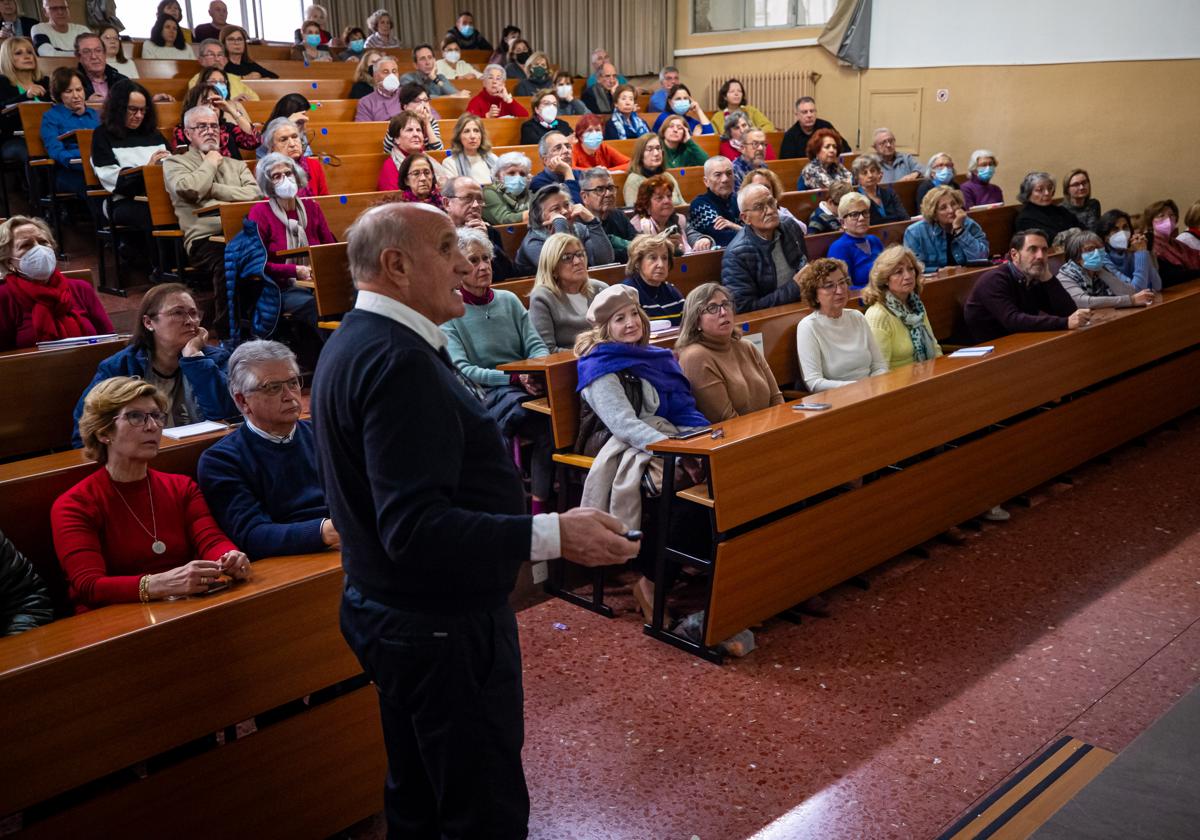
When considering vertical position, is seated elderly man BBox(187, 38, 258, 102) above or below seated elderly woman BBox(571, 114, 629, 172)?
above

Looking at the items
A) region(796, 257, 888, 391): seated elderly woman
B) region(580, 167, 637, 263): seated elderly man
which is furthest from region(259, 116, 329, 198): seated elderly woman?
region(796, 257, 888, 391): seated elderly woman

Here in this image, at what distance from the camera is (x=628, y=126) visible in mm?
7711

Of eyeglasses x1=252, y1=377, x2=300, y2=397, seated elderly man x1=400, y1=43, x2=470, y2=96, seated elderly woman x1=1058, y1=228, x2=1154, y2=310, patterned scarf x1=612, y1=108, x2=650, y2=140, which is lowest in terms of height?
seated elderly woman x1=1058, y1=228, x2=1154, y2=310

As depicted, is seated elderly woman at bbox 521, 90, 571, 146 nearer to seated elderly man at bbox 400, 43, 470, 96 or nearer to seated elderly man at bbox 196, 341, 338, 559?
seated elderly man at bbox 400, 43, 470, 96

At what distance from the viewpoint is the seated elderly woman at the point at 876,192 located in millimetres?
6188

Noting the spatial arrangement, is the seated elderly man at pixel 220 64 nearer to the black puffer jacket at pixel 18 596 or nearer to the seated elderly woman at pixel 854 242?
the seated elderly woman at pixel 854 242

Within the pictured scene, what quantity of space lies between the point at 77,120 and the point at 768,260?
3746mm

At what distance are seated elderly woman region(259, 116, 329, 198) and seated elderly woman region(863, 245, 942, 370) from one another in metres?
2.62

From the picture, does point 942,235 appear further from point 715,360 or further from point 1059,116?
point 1059,116

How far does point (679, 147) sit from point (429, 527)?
19.7 ft

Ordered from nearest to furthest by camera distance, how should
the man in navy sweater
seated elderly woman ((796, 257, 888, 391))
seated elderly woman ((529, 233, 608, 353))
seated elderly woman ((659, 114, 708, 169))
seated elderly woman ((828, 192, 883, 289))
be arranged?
the man in navy sweater, seated elderly woman ((796, 257, 888, 391)), seated elderly woman ((529, 233, 608, 353)), seated elderly woman ((828, 192, 883, 289)), seated elderly woman ((659, 114, 708, 169))

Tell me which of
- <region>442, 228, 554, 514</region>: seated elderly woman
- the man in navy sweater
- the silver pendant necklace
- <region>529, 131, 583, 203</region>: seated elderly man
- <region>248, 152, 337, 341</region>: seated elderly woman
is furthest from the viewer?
<region>529, 131, 583, 203</region>: seated elderly man

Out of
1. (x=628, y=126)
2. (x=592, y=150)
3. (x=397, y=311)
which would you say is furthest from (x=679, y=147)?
(x=397, y=311)

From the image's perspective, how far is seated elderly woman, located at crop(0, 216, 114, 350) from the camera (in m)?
3.29
